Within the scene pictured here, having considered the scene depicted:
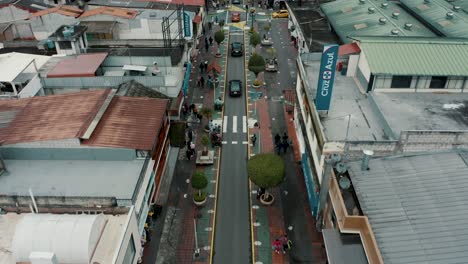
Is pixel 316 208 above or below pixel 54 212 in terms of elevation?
below

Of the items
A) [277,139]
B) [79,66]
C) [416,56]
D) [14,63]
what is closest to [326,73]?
[416,56]

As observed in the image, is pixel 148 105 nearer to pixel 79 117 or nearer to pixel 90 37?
pixel 79 117

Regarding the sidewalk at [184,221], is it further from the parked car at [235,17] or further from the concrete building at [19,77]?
the parked car at [235,17]

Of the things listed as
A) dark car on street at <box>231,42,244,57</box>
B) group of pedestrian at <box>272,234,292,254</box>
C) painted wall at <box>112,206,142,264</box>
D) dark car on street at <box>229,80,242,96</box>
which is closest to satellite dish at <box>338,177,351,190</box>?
group of pedestrian at <box>272,234,292,254</box>

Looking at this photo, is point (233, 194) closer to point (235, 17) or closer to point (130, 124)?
point (130, 124)

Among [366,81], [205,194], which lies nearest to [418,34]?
[366,81]

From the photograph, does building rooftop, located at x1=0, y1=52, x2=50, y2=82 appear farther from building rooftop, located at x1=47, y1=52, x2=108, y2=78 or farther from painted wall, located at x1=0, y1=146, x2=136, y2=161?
painted wall, located at x1=0, y1=146, x2=136, y2=161
